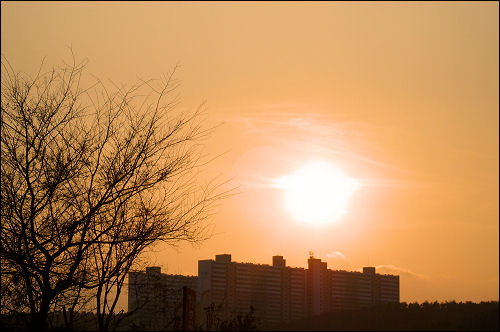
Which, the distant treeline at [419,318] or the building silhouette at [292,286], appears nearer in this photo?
the distant treeline at [419,318]

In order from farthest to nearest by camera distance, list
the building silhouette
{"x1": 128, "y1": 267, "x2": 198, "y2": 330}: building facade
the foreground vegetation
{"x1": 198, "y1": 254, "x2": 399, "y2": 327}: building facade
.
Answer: {"x1": 198, "y1": 254, "x2": 399, "y2": 327}: building facade
the building silhouette
the foreground vegetation
{"x1": 128, "y1": 267, "x2": 198, "y2": 330}: building facade

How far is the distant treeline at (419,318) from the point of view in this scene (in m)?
27.5

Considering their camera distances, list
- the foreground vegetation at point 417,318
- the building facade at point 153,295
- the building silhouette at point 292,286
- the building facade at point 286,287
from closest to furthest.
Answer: the building facade at point 153,295 < the foreground vegetation at point 417,318 < the building silhouette at point 292,286 < the building facade at point 286,287

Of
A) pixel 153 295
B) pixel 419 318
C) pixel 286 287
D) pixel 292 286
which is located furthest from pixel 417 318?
pixel 292 286

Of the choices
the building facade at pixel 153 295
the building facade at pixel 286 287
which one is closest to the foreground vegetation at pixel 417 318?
the building facade at pixel 153 295

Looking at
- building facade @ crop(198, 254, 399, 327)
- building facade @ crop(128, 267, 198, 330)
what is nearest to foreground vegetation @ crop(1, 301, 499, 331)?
building facade @ crop(128, 267, 198, 330)

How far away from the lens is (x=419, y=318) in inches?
1241

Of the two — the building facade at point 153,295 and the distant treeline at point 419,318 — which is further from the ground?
the building facade at point 153,295

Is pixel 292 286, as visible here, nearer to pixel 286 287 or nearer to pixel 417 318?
pixel 286 287

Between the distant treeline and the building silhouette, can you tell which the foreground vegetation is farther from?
the building silhouette

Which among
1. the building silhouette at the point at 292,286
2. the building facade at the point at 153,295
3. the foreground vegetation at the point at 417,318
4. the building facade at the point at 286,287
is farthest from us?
the building facade at the point at 286,287

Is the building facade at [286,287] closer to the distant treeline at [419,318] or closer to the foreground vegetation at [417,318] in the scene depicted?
the foreground vegetation at [417,318]

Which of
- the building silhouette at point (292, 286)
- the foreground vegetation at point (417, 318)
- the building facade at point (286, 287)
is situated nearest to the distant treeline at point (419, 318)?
the foreground vegetation at point (417, 318)

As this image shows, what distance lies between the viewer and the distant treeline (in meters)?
27.5
